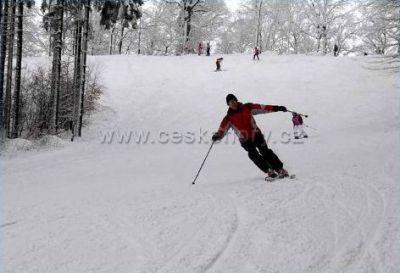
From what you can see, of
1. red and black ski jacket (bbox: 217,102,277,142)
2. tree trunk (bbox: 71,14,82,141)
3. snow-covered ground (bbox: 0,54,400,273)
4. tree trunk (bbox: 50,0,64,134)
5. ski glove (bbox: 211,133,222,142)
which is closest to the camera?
snow-covered ground (bbox: 0,54,400,273)

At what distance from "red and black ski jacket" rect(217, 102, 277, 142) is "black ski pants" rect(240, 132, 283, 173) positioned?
102 mm

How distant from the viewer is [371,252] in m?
3.96

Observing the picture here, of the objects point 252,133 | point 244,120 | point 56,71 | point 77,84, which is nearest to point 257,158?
point 252,133

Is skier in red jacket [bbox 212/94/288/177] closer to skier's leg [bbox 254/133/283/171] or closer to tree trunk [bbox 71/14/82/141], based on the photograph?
skier's leg [bbox 254/133/283/171]

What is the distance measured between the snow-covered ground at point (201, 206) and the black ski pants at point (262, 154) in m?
0.39

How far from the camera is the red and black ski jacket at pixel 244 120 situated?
24.6 feet

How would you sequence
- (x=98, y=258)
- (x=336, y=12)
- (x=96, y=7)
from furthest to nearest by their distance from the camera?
(x=336, y=12) → (x=96, y=7) → (x=98, y=258)

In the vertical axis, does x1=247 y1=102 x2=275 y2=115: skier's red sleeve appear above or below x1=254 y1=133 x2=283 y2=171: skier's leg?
above

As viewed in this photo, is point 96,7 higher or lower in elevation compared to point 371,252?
A: higher

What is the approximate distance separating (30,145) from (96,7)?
7510mm

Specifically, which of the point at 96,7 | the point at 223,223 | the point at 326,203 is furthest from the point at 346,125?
the point at 223,223

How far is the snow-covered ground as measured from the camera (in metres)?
3.88

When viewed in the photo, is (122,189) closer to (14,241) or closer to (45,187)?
(45,187)

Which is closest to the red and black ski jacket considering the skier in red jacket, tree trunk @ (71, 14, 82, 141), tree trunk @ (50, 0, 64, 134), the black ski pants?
the skier in red jacket
